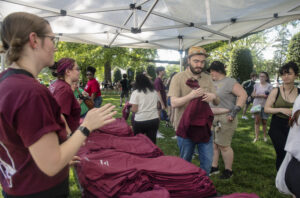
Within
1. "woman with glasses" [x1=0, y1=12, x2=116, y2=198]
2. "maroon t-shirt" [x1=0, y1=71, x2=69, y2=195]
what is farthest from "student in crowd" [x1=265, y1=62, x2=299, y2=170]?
"maroon t-shirt" [x1=0, y1=71, x2=69, y2=195]

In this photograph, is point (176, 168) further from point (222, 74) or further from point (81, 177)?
point (222, 74)

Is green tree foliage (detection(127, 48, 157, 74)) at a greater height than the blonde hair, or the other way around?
green tree foliage (detection(127, 48, 157, 74))

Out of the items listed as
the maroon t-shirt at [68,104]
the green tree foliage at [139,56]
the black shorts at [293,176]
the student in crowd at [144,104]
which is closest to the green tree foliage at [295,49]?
the green tree foliage at [139,56]

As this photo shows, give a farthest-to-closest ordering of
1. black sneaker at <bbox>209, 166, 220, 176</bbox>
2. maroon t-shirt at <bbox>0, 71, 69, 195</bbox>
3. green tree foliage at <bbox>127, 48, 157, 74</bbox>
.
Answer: green tree foliage at <bbox>127, 48, 157, 74</bbox>, black sneaker at <bbox>209, 166, 220, 176</bbox>, maroon t-shirt at <bbox>0, 71, 69, 195</bbox>

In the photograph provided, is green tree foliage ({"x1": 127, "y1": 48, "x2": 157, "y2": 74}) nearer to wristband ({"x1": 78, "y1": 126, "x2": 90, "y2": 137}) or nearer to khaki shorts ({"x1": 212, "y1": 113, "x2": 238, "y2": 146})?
khaki shorts ({"x1": 212, "y1": 113, "x2": 238, "y2": 146})

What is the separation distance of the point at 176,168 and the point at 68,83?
5.18ft

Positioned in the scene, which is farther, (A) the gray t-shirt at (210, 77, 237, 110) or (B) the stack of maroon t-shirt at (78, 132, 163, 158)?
(A) the gray t-shirt at (210, 77, 237, 110)

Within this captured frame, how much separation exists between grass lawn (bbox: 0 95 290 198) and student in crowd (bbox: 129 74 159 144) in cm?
135

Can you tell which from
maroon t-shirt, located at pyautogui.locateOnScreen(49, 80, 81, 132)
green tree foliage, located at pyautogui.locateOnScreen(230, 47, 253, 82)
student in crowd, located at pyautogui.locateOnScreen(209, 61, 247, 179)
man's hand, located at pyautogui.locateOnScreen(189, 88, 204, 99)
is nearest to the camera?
maroon t-shirt, located at pyautogui.locateOnScreen(49, 80, 81, 132)

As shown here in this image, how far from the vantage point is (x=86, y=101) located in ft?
11.6

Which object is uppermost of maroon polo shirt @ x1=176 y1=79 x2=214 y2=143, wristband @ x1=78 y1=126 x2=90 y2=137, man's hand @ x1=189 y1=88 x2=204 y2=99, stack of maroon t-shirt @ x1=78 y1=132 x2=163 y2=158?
man's hand @ x1=189 y1=88 x2=204 y2=99

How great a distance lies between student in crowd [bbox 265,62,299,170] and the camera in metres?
3.02

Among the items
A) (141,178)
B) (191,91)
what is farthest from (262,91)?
(141,178)

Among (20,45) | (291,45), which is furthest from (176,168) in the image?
(291,45)
